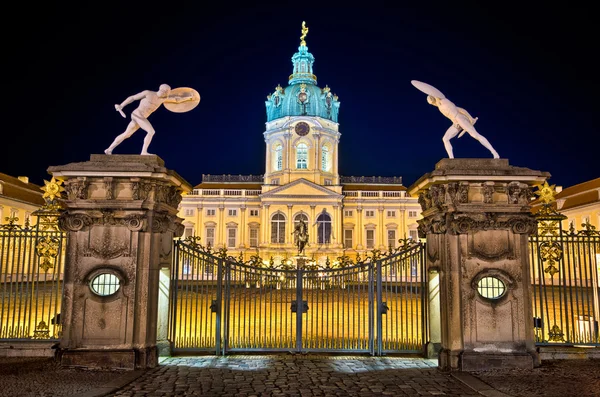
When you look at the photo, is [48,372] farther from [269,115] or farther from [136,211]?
[269,115]

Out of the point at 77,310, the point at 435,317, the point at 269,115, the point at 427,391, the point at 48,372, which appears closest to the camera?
the point at 427,391

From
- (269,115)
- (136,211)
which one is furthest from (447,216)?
(269,115)

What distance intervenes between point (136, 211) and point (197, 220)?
4777cm

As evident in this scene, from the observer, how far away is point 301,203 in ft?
178

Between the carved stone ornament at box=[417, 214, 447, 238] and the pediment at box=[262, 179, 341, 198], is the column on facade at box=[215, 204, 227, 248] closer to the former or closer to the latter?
the pediment at box=[262, 179, 341, 198]

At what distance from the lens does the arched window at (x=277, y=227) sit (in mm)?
54334

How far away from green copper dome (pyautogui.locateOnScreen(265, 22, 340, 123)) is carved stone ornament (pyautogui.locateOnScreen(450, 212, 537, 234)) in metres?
49.1

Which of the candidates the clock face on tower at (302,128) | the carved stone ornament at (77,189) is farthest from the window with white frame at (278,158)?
the carved stone ornament at (77,189)

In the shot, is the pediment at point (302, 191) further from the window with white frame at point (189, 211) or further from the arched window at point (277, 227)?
the window with white frame at point (189, 211)

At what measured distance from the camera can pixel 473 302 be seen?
27.8 ft

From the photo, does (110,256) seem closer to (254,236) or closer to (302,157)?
(254,236)

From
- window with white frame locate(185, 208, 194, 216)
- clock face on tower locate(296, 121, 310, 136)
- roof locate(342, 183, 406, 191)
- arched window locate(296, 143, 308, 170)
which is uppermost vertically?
clock face on tower locate(296, 121, 310, 136)

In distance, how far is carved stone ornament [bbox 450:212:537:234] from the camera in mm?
8508

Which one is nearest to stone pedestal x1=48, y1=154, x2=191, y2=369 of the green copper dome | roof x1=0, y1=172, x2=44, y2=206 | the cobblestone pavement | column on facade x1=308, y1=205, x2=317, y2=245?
the cobblestone pavement
